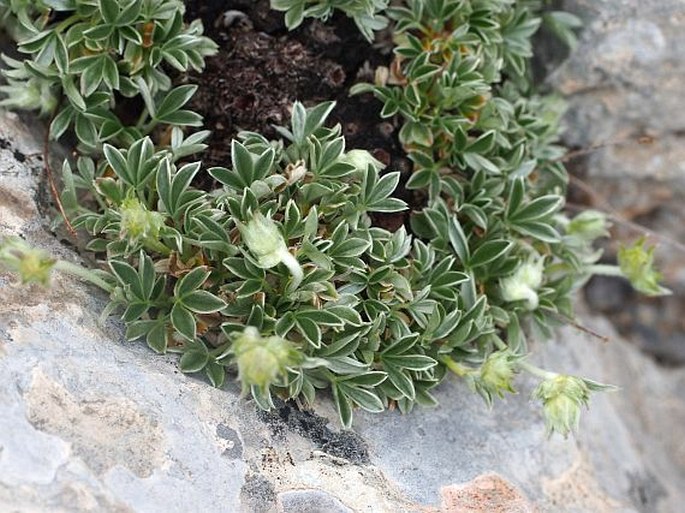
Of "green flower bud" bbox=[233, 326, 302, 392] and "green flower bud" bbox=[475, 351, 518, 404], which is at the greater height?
"green flower bud" bbox=[233, 326, 302, 392]

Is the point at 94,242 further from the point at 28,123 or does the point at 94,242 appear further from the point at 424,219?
the point at 424,219

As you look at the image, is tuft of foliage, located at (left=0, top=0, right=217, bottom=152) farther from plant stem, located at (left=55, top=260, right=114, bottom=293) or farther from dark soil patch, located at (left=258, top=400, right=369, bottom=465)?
dark soil patch, located at (left=258, top=400, right=369, bottom=465)

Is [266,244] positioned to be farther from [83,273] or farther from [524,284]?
[524,284]

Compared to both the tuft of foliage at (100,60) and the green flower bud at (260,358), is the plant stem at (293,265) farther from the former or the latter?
the tuft of foliage at (100,60)

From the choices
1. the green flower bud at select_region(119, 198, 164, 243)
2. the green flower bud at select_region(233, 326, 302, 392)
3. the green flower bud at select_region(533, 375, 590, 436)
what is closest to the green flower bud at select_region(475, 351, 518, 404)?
the green flower bud at select_region(533, 375, 590, 436)

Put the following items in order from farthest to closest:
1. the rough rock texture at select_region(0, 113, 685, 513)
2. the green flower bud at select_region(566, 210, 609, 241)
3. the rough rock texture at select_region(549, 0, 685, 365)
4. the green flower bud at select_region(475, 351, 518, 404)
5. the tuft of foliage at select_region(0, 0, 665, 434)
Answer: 1. the rough rock texture at select_region(549, 0, 685, 365)
2. the green flower bud at select_region(566, 210, 609, 241)
3. the green flower bud at select_region(475, 351, 518, 404)
4. the tuft of foliage at select_region(0, 0, 665, 434)
5. the rough rock texture at select_region(0, 113, 685, 513)

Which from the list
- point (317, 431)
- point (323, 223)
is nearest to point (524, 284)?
point (323, 223)
